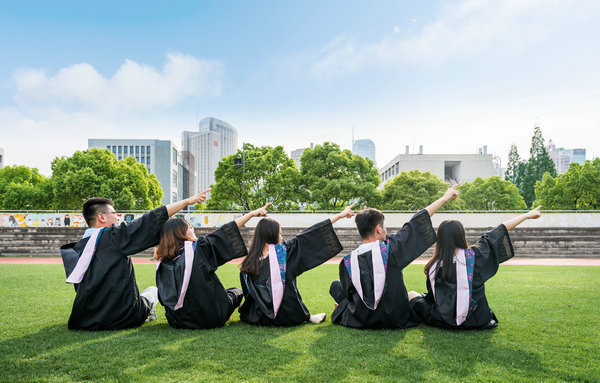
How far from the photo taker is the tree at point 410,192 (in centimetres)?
3394

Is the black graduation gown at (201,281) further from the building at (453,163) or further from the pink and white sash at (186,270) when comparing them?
the building at (453,163)

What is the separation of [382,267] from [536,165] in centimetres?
5454

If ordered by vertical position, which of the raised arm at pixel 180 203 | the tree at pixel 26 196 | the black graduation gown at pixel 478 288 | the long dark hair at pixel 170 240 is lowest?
the black graduation gown at pixel 478 288

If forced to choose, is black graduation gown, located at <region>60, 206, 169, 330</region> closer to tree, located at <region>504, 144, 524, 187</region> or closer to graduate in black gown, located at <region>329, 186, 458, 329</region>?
graduate in black gown, located at <region>329, 186, 458, 329</region>

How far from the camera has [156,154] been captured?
86000 mm

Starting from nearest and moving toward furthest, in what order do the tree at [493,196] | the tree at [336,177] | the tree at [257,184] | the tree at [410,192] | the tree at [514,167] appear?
the tree at [336,177]
the tree at [257,184]
the tree at [410,192]
the tree at [493,196]
the tree at [514,167]

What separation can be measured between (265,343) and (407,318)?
1694 millimetres

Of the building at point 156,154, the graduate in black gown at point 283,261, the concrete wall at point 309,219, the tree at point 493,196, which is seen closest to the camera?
the graduate in black gown at point 283,261

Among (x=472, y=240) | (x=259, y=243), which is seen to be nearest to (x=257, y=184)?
(x=472, y=240)

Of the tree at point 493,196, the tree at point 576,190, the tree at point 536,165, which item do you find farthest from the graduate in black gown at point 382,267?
the tree at point 536,165

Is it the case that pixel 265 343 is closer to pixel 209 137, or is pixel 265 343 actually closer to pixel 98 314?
pixel 98 314

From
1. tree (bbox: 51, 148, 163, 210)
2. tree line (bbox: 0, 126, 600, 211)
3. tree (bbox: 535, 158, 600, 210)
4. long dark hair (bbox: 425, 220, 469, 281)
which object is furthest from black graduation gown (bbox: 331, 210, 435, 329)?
tree (bbox: 535, 158, 600, 210)

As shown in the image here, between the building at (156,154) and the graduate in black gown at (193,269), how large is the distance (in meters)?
83.8

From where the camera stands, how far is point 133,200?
3219cm
